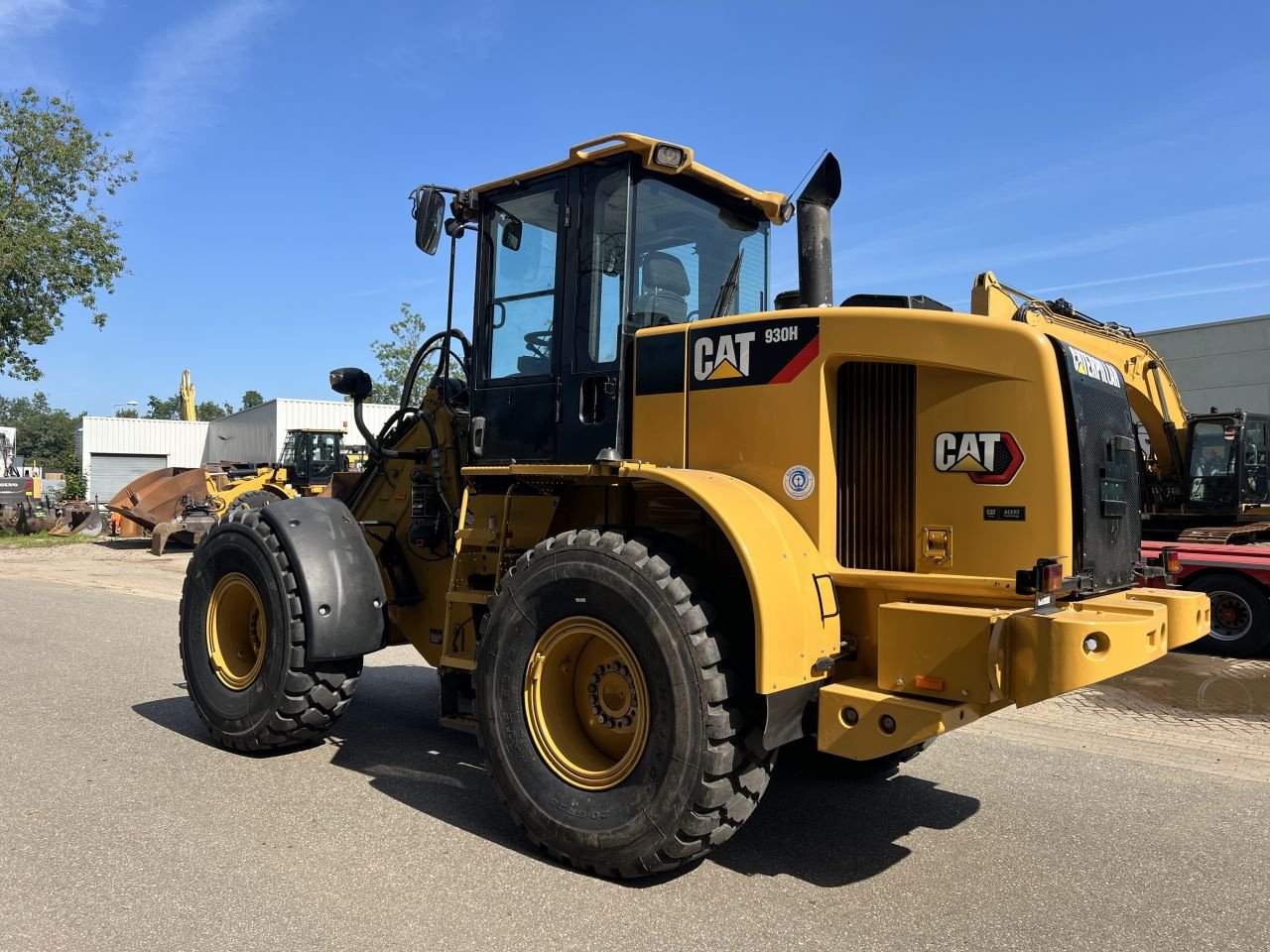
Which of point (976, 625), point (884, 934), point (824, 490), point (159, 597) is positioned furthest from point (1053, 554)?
point (159, 597)

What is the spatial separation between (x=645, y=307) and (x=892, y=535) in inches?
63.9

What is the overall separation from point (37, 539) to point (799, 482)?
2623 cm

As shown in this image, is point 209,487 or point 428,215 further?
point 209,487

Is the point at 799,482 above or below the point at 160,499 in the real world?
below

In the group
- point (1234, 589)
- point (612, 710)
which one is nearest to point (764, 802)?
point (612, 710)

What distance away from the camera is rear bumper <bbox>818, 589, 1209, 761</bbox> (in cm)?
323

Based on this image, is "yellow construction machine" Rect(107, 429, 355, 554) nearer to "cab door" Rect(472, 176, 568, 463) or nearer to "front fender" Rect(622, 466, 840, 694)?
"cab door" Rect(472, 176, 568, 463)

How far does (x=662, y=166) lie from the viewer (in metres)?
4.45

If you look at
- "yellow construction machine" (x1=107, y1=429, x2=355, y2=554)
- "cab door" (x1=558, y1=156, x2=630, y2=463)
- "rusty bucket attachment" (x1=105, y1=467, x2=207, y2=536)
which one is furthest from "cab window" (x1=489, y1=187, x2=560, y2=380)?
"rusty bucket attachment" (x1=105, y1=467, x2=207, y2=536)

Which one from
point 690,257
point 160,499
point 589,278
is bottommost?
point 160,499

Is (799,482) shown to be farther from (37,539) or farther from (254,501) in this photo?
(37,539)

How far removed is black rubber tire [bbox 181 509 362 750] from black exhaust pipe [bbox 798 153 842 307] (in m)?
3.07

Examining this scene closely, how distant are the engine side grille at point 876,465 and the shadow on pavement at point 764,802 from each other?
1261 mm

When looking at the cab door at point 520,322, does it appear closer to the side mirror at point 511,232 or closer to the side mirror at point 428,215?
the side mirror at point 511,232
